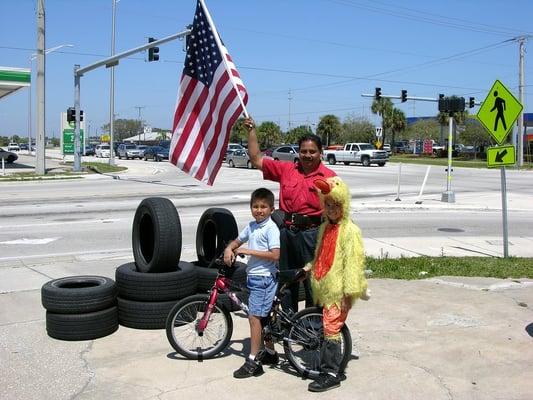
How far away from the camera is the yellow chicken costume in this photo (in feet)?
14.1

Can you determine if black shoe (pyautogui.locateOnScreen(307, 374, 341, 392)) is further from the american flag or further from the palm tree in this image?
the palm tree

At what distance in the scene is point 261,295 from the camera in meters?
4.61

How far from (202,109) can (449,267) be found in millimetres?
4881

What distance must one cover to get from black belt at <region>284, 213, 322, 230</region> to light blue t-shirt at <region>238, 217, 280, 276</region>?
8.1 inches

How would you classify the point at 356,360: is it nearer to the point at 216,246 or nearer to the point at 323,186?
the point at 323,186

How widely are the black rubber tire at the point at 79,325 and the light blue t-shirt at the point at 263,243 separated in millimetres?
1680

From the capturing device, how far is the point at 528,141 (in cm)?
6444

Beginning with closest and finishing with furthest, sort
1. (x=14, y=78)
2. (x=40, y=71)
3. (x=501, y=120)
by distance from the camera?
1. (x=501, y=120)
2. (x=40, y=71)
3. (x=14, y=78)

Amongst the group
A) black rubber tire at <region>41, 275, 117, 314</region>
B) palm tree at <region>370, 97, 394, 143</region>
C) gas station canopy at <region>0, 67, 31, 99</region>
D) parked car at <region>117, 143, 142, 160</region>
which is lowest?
black rubber tire at <region>41, 275, 117, 314</region>

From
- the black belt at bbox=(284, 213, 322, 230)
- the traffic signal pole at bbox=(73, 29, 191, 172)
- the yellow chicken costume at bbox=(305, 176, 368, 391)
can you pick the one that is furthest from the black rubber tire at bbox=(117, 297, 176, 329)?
the traffic signal pole at bbox=(73, 29, 191, 172)

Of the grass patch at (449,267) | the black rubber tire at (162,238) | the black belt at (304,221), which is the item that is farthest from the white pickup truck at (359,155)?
the black belt at (304,221)

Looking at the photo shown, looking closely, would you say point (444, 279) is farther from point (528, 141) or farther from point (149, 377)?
point (528, 141)

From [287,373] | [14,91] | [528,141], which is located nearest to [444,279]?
[287,373]

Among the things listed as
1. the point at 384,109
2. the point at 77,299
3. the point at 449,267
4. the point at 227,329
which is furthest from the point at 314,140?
the point at 384,109
